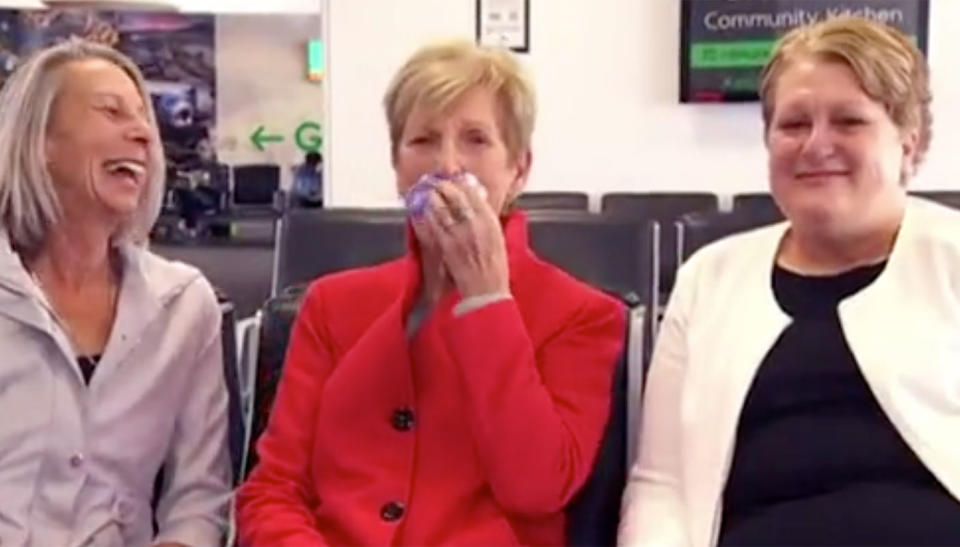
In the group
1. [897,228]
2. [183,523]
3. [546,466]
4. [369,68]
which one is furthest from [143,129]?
[369,68]

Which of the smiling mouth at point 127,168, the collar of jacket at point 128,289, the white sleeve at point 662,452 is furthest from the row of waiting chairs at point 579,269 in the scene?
the smiling mouth at point 127,168

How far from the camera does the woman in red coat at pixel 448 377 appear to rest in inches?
61.9

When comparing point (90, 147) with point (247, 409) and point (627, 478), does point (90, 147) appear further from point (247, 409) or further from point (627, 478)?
point (627, 478)

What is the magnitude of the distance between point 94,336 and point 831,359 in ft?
3.32

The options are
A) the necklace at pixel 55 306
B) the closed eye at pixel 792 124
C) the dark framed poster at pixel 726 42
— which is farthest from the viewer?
the dark framed poster at pixel 726 42

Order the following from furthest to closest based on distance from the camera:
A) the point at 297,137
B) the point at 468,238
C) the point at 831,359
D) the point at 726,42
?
the point at 297,137 → the point at 726,42 → the point at 831,359 → the point at 468,238

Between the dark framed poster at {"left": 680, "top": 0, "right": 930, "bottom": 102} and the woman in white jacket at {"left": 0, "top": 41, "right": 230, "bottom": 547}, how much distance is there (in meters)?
3.48

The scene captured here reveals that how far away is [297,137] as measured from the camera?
10.8 m

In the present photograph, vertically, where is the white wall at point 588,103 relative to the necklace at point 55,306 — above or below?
above

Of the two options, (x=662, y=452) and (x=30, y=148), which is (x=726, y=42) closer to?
(x=662, y=452)

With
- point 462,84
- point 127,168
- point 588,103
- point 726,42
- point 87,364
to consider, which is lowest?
point 87,364

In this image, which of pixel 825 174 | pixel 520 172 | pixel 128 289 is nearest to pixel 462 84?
pixel 520 172

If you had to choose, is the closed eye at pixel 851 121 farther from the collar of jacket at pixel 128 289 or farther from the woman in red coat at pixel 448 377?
the collar of jacket at pixel 128 289

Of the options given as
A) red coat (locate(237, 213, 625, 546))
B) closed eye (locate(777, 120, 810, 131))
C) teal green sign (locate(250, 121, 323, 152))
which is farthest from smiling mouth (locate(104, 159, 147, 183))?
teal green sign (locate(250, 121, 323, 152))
